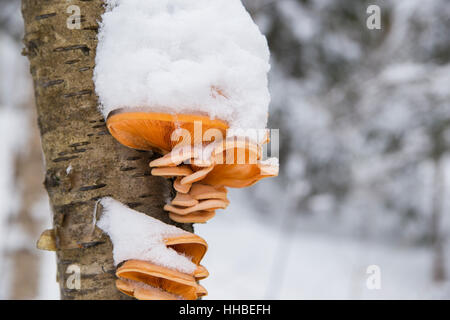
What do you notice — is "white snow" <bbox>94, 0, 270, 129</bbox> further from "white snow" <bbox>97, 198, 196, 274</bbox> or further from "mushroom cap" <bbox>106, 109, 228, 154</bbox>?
"white snow" <bbox>97, 198, 196, 274</bbox>

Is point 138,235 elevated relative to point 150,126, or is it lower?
lower

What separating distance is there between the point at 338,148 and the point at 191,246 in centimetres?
513

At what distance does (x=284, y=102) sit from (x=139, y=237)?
3.98 meters

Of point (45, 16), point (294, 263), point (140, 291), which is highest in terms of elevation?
point (45, 16)

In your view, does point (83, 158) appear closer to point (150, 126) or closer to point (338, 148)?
point (150, 126)

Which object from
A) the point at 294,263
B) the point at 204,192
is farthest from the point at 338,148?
the point at 204,192

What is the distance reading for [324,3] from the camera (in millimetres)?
3820

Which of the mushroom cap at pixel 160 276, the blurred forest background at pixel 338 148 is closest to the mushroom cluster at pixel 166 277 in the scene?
the mushroom cap at pixel 160 276

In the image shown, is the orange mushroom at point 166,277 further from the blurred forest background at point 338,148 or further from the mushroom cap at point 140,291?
the blurred forest background at point 338,148

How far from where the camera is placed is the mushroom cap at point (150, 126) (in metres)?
0.57

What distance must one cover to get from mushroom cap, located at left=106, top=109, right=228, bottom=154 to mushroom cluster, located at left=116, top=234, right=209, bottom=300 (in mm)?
164

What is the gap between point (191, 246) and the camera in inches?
25.4
